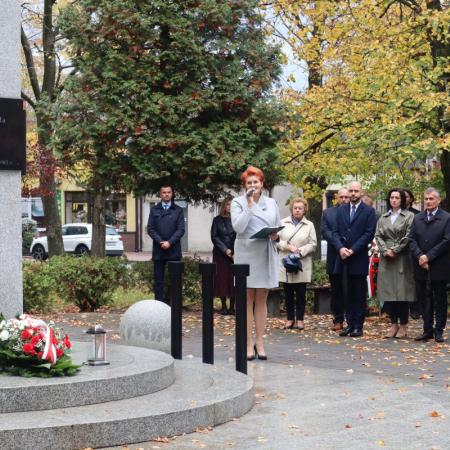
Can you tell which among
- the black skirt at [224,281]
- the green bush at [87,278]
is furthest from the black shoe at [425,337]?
the green bush at [87,278]

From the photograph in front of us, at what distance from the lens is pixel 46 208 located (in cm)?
3030

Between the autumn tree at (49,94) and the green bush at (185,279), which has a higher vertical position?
the autumn tree at (49,94)

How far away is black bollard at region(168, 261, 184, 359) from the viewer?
1081 centimetres

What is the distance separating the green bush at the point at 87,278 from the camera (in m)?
17.8

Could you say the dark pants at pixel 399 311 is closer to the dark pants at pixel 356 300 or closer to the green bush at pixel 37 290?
the dark pants at pixel 356 300

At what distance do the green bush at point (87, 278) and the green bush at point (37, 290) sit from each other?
0.19 m

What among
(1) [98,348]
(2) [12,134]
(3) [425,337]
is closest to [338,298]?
(3) [425,337]

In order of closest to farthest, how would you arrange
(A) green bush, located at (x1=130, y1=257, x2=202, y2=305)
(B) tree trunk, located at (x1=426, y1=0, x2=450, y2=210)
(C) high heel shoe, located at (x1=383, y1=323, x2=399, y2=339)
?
(C) high heel shoe, located at (x1=383, y1=323, x2=399, y2=339) → (A) green bush, located at (x1=130, y1=257, x2=202, y2=305) → (B) tree trunk, located at (x1=426, y1=0, x2=450, y2=210)

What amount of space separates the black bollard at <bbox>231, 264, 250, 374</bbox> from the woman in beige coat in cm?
466

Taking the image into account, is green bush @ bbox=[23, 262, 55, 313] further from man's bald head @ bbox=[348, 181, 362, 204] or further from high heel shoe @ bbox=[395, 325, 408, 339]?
high heel shoe @ bbox=[395, 325, 408, 339]

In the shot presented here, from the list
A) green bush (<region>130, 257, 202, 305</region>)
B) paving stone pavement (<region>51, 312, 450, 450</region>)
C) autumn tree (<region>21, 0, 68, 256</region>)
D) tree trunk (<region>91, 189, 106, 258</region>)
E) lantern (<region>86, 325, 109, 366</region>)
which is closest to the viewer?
paving stone pavement (<region>51, 312, 450, 450</region>)

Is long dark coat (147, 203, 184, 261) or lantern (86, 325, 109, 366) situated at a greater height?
long dark coat (147, 203, 184, 261)

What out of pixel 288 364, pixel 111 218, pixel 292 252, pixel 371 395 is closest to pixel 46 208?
pixel 292 252

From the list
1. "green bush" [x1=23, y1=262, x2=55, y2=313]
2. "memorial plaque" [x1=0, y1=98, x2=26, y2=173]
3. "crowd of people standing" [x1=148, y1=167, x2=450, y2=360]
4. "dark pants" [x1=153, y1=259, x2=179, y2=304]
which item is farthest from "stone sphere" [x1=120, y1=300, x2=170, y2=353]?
"green bush" [x1=23, y1=262, x2=55, y2=313]
